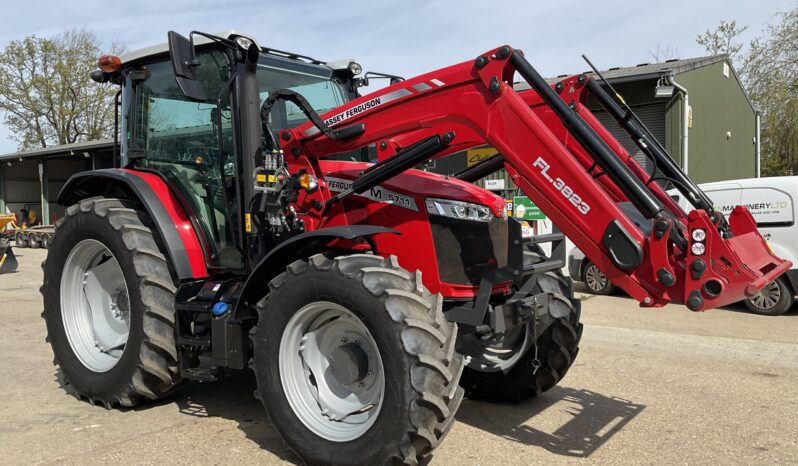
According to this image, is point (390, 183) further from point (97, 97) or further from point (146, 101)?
point (97, 97)

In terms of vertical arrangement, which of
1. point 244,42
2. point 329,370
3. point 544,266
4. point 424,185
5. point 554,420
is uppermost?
point 244,42

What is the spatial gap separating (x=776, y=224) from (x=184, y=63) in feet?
28.4

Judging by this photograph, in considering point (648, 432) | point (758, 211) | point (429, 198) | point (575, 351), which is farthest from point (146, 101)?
point (758, 211)

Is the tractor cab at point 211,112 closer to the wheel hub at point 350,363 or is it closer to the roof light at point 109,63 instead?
the roof light at point 109,63

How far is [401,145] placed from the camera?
164 inches

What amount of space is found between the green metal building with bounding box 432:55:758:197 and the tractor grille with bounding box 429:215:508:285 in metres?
7.98

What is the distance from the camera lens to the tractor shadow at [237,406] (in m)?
4.06

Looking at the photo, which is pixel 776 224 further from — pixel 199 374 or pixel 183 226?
pixel 199 374

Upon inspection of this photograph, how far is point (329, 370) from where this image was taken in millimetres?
3855

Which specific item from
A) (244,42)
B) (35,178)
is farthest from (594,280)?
(35,178)

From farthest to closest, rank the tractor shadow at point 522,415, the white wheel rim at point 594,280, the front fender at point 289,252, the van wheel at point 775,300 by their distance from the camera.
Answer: the white wheel rim at point 594,280 → the van wheel at point 775,300 → the tractor shadow at point 522,415 → the front fender at point 289,252

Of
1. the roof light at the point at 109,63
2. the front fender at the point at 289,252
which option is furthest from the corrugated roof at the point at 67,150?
the front fender at the point at 289,252

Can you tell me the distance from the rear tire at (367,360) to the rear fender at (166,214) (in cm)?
100

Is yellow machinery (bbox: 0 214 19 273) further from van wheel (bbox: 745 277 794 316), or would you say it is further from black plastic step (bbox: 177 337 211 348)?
van wheel (bbox: 745 277 794 316)
